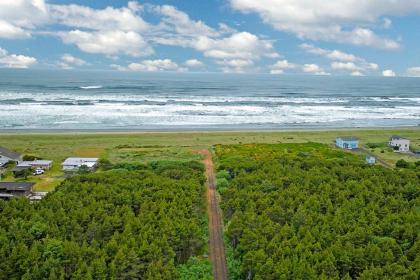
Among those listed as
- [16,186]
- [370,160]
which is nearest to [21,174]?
[16,186]

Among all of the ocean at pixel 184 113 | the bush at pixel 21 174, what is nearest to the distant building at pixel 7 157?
the bush at pixel 21 174

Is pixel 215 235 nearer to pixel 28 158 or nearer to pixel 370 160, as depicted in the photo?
Answer: pixel 28 158

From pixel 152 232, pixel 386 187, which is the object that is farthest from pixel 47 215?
pixel 386 187

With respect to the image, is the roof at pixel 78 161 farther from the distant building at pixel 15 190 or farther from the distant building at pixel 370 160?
the distant building at pixel 370 160

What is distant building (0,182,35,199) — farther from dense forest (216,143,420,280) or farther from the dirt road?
dense forest (216,143,420,280)

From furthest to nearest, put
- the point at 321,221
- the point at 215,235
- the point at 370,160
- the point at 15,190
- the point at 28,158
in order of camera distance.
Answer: the point at 370,160, the point at 28,158, the point at 15,190, the point at 215,235, the point at 321,221

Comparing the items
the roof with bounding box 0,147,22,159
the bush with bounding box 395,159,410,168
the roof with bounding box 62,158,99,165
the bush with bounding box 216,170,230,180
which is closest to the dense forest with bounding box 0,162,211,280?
the bush with bounding box 216,170,230,180

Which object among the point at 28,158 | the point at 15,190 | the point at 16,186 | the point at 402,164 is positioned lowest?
the point at 15,190
